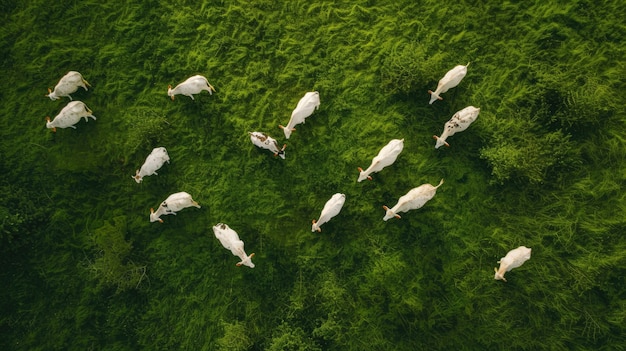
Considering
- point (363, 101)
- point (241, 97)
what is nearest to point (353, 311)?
point (363, 101)

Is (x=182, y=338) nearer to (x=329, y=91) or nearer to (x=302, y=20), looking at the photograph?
(x=329, y=91)

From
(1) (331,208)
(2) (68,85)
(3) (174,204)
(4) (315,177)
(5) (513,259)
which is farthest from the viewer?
(4) (315,177)

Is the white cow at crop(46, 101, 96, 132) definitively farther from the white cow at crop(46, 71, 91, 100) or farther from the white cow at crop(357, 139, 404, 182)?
the white cow at crop(357, 139, 404, 182)

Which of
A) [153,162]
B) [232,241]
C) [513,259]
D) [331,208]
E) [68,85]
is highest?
[68,85]

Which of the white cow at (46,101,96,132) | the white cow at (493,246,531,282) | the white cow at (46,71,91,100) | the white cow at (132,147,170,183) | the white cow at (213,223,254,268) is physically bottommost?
the white cow at (213,223,254,268)

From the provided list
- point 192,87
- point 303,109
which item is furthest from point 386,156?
point 192,87

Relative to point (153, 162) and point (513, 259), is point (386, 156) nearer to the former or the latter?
point (513, 259)

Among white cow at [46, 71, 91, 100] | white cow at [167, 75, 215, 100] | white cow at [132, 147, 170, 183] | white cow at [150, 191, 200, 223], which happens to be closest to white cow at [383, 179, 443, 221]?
white cow at [150, 191, 200, 223]
